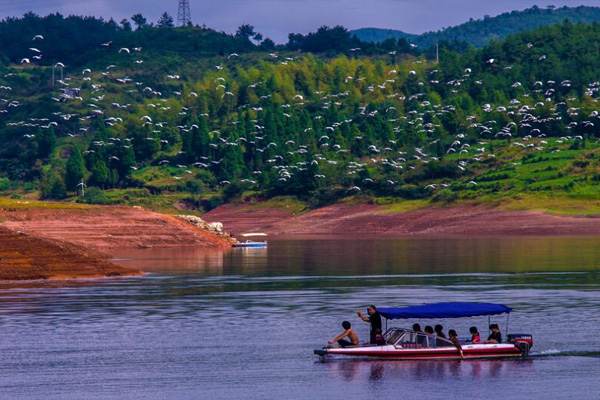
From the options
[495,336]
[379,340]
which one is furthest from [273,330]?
[495,336]

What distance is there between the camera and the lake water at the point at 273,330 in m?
45.2

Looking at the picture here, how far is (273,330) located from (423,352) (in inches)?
437

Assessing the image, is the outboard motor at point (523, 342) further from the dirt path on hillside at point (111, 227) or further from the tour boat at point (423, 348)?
the dirt path on hillside at point (111, 227)

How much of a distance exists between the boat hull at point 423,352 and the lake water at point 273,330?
0.45 meters

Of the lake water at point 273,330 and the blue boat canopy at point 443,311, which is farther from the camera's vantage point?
the blue boat canopy at point 443,311

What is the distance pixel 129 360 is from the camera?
51344 mm

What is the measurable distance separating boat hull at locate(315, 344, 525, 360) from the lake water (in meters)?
0.45

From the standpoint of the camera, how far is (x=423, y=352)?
50688 millimetres

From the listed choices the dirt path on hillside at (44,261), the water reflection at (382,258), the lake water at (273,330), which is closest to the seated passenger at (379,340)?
the lake water at (273,330)

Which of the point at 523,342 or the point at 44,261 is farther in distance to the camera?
the point at 44,261

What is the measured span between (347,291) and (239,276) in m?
16.1

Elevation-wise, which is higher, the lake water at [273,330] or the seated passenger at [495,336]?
the seated passenger at [495,336]

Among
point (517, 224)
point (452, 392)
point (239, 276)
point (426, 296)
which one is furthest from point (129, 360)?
point (517, 224)

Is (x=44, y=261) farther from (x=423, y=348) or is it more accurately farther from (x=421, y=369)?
(x=421, y=369)
